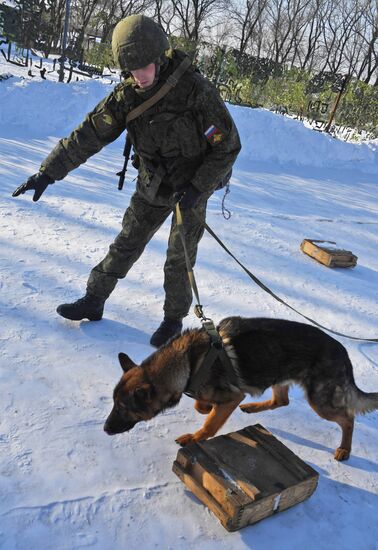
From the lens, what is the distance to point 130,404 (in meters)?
2.29

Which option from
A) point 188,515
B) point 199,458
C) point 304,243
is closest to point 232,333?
point 199,458

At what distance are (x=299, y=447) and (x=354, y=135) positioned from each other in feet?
48.8

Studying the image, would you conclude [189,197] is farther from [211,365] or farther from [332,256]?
[332,256]

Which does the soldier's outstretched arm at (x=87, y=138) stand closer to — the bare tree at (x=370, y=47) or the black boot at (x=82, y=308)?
the black boot at (x=82, y=308)

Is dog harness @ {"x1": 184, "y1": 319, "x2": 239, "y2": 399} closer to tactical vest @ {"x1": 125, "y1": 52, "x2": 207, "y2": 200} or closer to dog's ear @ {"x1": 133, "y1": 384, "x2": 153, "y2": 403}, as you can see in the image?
dog's ear @ {"x1": 133, "y1": 384, "x2": 153, "y2": 403}

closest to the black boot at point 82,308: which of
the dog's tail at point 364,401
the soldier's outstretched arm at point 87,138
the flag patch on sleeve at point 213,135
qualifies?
the soldier's outstretched arm at point 87,138

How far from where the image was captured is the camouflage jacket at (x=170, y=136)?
9.11ft

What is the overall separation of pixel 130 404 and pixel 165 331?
1.13 metres

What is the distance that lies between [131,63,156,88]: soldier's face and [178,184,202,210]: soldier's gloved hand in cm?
64

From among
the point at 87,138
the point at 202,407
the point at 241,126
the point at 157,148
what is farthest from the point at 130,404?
the point at 241,126

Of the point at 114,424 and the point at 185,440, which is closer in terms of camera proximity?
the point at 114,424

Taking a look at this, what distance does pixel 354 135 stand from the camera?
15617 mm

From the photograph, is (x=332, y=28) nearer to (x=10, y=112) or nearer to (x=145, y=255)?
(x=10, y=112)

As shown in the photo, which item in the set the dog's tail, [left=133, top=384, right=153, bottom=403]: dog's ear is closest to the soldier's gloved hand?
[left=133, top=384, right=153, bottom=403]: dog's ear
